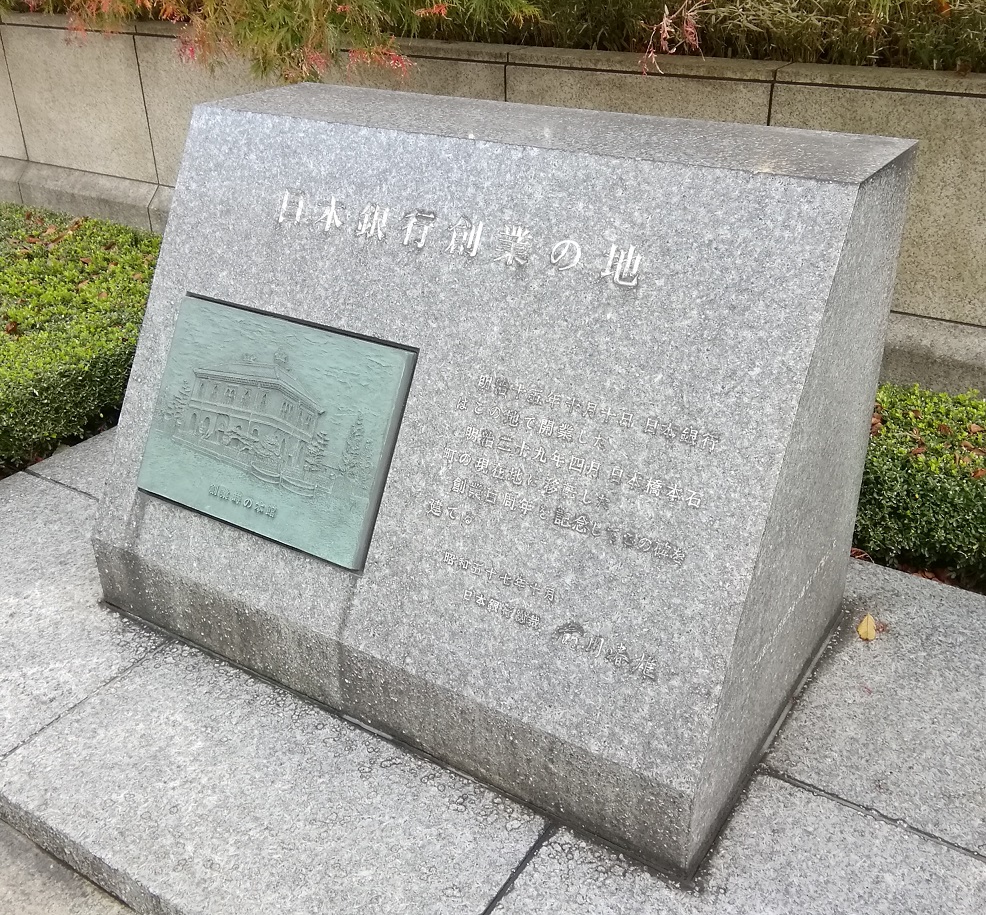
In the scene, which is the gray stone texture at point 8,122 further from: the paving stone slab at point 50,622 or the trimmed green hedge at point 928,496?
the trimmed green hedge at point 928,496

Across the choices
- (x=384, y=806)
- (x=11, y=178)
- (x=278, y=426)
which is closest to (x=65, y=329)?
(x=278, y=426)

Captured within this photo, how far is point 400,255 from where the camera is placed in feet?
9.62

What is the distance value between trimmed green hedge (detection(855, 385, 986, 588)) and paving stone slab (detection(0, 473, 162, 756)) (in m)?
2.91

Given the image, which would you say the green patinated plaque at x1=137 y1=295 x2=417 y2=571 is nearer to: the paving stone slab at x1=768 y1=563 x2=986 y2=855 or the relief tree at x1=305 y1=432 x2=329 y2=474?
the relief tree at x1=305 y1=432 x2=329 y2=474

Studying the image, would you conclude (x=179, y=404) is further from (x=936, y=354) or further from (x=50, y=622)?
(x=936, y=354)

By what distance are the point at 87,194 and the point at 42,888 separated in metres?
6.27

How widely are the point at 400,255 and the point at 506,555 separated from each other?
38.8 inches

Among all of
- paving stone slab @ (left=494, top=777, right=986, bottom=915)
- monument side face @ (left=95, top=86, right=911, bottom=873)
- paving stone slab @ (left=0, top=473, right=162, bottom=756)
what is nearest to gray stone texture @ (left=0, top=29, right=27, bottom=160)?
paving stone slab @ (left=0, top=473, right=162, bottom=756)

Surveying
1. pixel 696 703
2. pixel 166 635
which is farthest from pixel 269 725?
pixel 696 703

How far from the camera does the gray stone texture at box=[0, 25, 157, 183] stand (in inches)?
281

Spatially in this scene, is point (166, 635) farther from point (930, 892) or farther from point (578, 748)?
point (930, 892)

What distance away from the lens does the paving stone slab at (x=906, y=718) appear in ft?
9.16

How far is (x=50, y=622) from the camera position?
3549 millimetres

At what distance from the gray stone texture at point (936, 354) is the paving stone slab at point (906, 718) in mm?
1504
